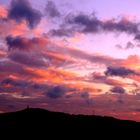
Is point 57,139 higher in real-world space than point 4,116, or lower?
lower

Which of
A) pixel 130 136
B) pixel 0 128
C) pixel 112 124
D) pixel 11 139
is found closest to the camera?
pixel 11 139

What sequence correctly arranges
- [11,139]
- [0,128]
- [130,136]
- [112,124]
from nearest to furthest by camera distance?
[11,139] → [0,128] → [130,136] → [112,124]

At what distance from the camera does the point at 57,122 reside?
14050 cm

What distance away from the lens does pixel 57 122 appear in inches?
5531

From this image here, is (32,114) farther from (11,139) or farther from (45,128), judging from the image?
(11,139)

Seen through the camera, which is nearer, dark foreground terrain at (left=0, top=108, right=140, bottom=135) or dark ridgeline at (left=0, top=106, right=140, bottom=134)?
dark foreground terrain at (left=0, top=108, right=140, bottom=135)

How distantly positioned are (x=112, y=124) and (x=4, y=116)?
47.3m

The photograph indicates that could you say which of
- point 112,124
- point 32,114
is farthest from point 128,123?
point 32,114

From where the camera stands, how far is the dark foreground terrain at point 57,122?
132 metres

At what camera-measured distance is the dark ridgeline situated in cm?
13200

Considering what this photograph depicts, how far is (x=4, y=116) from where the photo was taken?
140625mm

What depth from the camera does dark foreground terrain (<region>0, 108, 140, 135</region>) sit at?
433 feet

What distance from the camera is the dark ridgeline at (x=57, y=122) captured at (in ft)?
433

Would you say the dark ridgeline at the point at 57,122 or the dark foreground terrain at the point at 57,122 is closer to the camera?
the dark foreground terrain at the point at 57,122
